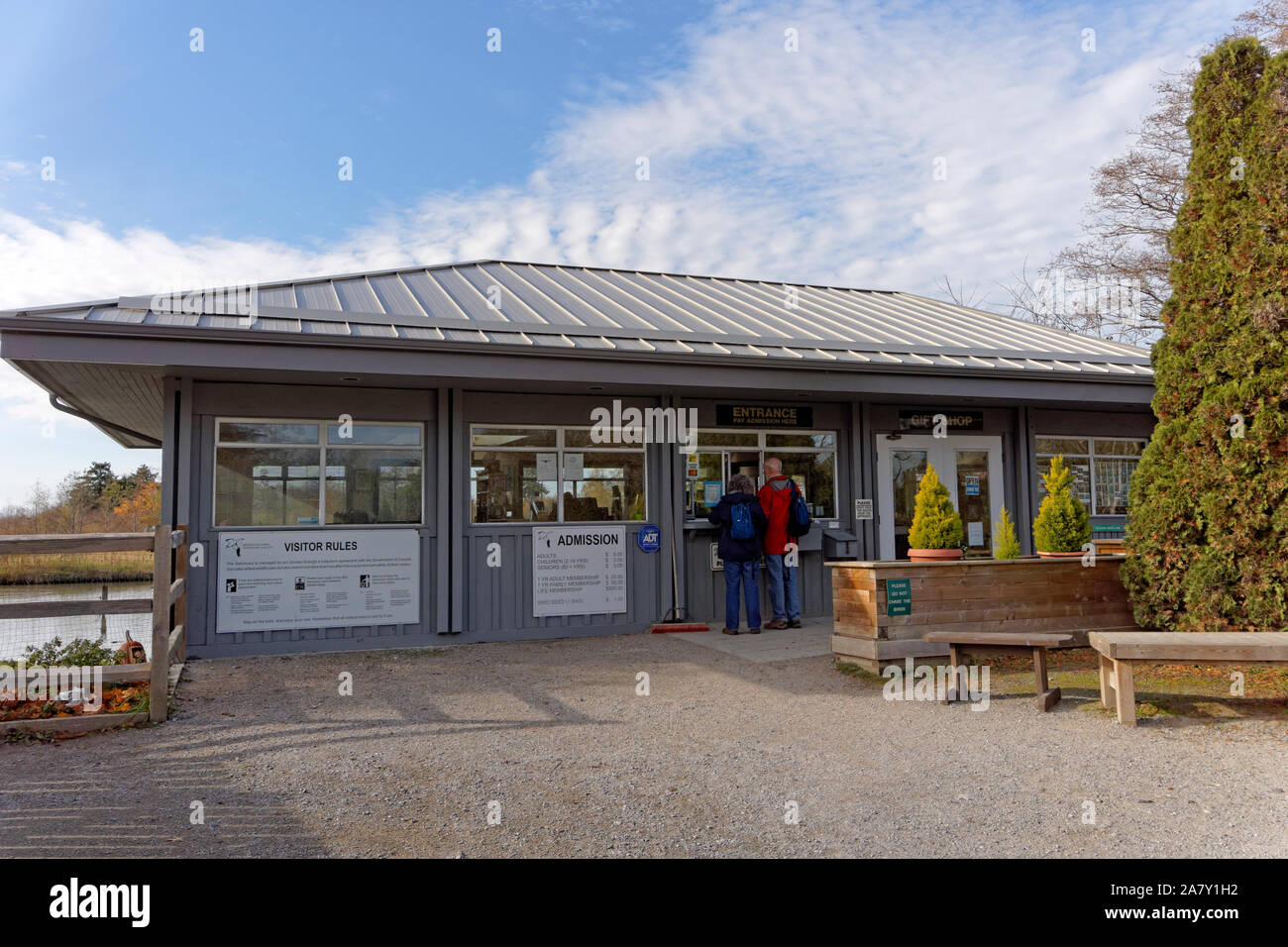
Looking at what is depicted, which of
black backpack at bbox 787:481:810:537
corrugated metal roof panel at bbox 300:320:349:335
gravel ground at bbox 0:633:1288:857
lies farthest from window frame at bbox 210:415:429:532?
black backpack at bbox 787:481:810:537

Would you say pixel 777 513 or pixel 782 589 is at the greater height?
Answer: pixel 777 513

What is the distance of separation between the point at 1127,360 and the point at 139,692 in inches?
497

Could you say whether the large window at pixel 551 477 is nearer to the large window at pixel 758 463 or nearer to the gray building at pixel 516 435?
the gray building at pixel 516 435

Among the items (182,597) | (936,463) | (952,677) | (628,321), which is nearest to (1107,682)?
(952,677)

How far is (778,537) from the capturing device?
1056 centimetres

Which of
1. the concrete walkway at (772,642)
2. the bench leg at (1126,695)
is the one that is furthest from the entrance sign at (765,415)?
the bench leg at (1126,695)

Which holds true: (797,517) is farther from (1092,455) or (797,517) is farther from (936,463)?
(1092,455)

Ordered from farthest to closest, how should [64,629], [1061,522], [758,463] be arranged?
1. [64,629]
2. [758,463]
3. [1061,522]

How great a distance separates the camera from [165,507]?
9188 mm

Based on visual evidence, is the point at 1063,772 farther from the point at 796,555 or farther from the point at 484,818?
the point at 796,555

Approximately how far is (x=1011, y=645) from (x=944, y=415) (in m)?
6.22

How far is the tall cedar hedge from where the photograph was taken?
22.9 ft

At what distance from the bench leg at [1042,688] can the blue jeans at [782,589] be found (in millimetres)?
4312

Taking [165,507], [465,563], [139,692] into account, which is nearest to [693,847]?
[139,692]
